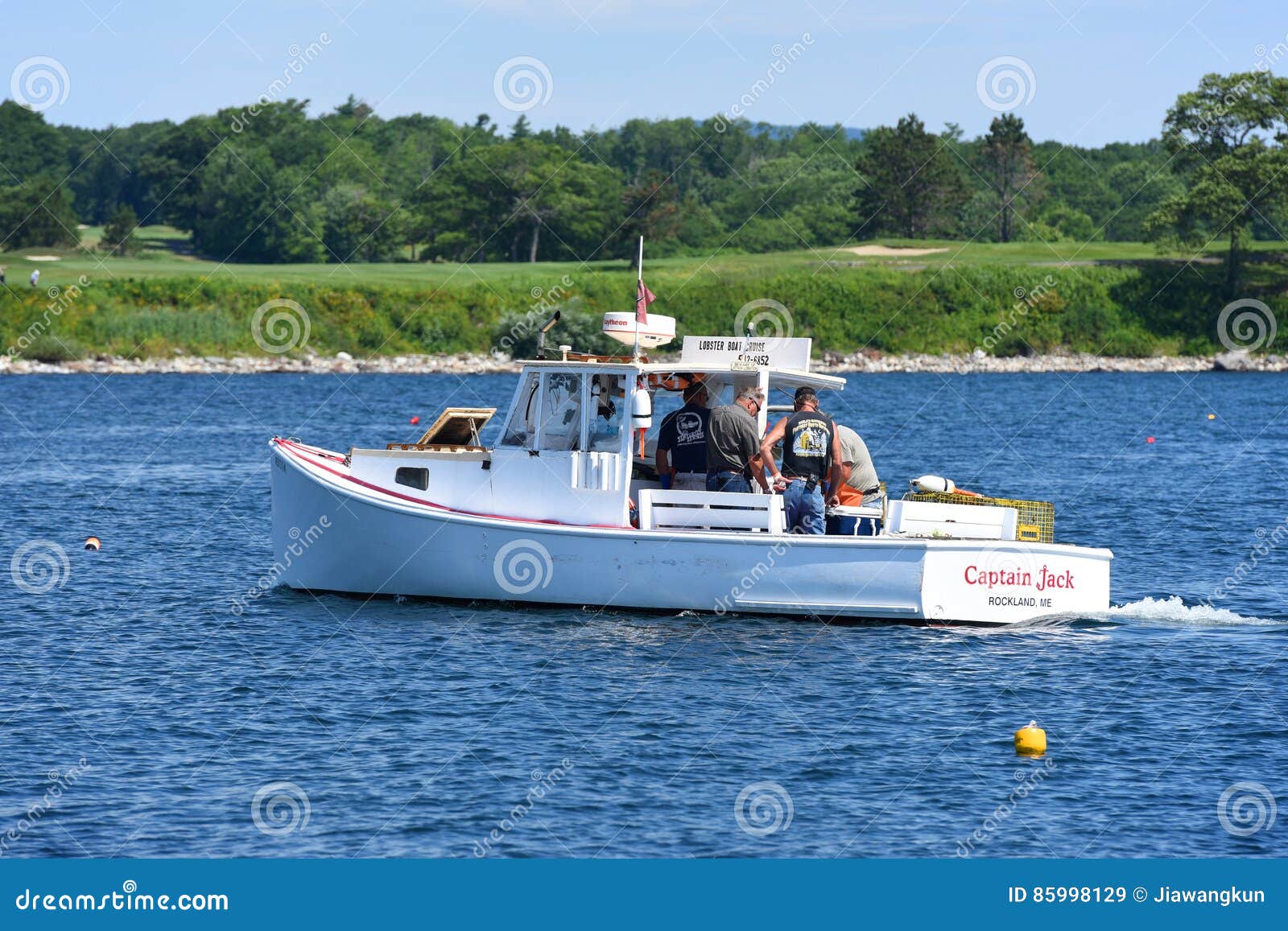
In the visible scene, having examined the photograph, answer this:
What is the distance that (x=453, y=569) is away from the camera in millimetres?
19672

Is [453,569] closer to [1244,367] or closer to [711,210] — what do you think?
[1244,367]

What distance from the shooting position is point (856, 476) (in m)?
20.0

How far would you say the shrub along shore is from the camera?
8481cm

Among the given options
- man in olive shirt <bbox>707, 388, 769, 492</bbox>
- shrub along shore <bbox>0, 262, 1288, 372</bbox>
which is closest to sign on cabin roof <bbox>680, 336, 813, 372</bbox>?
man in olive shirt <bbox>707, 388, 769, 492</bbox>

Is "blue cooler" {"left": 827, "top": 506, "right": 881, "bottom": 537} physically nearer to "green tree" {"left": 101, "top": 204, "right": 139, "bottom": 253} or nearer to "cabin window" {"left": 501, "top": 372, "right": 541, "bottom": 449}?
"cabin window" {"left": 501, "top": 372, "right": 541, "bottom": 449}

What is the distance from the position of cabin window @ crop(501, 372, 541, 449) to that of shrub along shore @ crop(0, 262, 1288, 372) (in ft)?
197

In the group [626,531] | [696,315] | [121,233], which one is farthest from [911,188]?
[626,531]

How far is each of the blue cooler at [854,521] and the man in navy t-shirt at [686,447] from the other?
1643mm

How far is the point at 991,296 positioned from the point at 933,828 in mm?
88886

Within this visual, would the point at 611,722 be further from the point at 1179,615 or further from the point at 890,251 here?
the point at 890,251

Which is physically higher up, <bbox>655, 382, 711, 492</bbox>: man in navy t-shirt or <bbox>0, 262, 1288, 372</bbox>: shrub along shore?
<bbox>0, 262, 1288, 372</bbox>: shrub along shore

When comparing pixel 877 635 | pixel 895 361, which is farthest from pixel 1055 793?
pixel 895 361

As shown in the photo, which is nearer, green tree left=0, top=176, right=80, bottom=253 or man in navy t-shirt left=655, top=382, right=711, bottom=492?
man in navy t-shirt left=655, top=382, right=711, bottom=492

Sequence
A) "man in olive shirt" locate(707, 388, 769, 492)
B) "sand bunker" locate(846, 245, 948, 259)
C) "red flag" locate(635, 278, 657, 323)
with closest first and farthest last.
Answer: "man in olive shirt" locate(707, 388, 769, 492) → "red flag" locate(635, 278, 657, 323) → "sand bunker" locate(846, 245, 948, 259)
